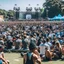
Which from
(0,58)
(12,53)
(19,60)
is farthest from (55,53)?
(0,58)

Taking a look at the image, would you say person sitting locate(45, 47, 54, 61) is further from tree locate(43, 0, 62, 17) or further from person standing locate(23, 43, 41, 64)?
tree locate(43, 0, 62, 17)

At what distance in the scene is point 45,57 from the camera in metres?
15.0

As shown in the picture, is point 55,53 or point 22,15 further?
point 22,15

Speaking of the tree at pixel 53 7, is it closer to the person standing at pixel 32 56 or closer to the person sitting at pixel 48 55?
the person sitting at pixel 48 55

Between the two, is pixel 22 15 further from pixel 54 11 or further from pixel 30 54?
pixel 30 54

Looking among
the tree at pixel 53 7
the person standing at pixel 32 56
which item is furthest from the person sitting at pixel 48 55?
the tree at pixel 53 7

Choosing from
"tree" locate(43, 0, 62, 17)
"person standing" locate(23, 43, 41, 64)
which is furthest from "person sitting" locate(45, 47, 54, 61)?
"tree" locate(43, 0, 62, 17)

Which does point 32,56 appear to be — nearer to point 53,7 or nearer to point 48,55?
point 48,55

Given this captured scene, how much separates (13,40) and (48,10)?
7840 centimetres

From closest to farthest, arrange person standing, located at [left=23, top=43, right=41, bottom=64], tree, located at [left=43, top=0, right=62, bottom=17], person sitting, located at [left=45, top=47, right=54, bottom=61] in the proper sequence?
1. person standing, located at [left=23, top=43, right=41, bottom=64]
2. person sitting, located at [left=45, top=47, right=54, bottom=61]
3. tree, located at [left=43, top=0, right=62, bottom=17]

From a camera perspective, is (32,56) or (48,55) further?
(48,55)

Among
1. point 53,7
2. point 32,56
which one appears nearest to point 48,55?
point 32,56

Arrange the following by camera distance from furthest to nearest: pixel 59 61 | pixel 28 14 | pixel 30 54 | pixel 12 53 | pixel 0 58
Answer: pixel 28 14 → pixel 12 53 → pixel 59 61 → pixel 0 58 → pixel 30 54

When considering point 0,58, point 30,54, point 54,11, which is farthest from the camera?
point 54,11
